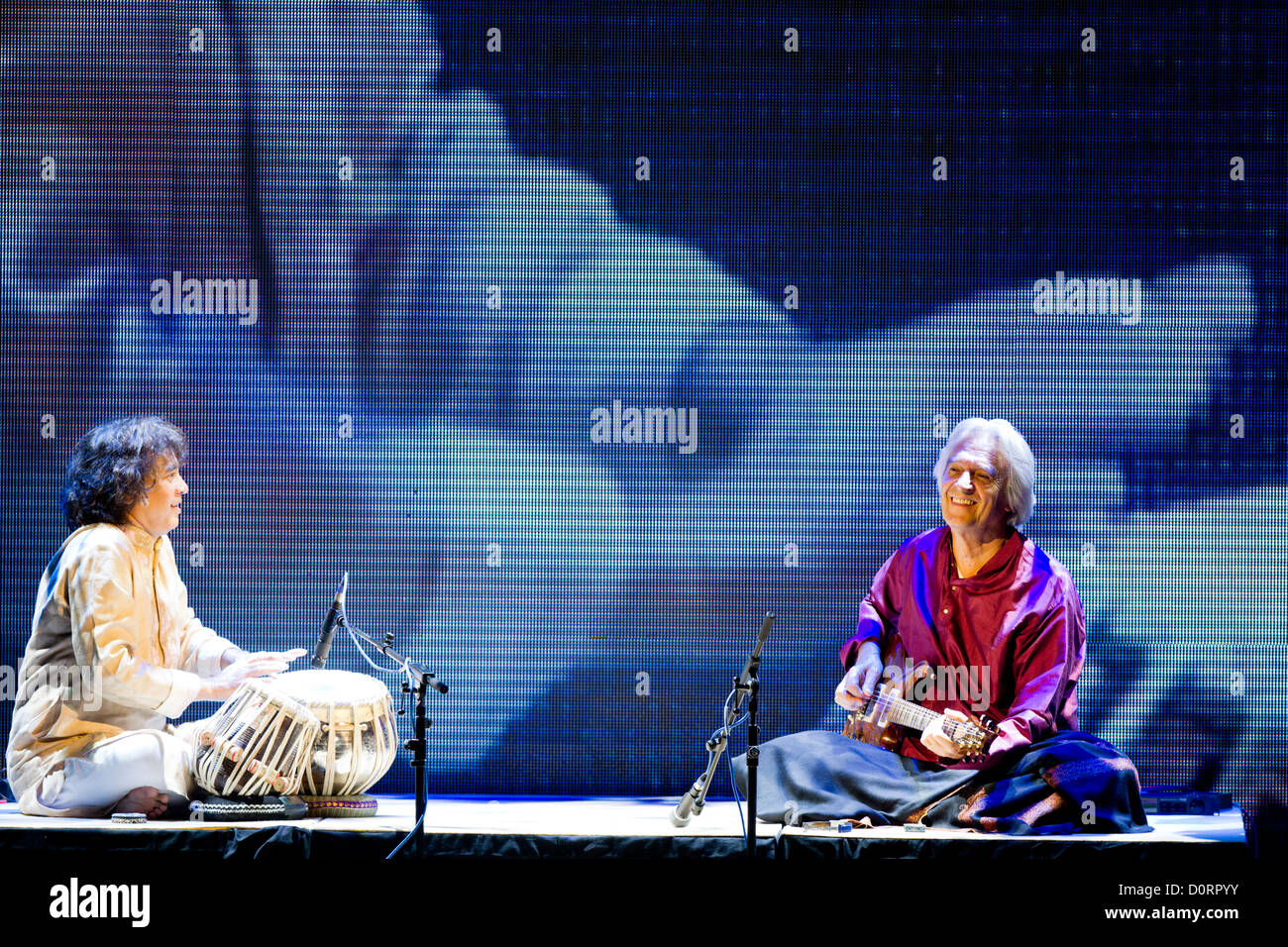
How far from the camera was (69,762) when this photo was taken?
562 centimetres

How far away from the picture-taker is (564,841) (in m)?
5.45

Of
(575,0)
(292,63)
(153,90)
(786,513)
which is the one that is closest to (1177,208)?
(786,513)

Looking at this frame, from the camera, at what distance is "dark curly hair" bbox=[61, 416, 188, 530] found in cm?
586

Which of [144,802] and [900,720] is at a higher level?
[900,720]

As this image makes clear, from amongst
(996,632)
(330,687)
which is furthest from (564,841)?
(996,632)

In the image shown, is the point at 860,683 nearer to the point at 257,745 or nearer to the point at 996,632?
the point at 996,632

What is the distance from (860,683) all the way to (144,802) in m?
2.65

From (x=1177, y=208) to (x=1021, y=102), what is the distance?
824 millimetres

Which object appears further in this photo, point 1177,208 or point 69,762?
point 1177,208

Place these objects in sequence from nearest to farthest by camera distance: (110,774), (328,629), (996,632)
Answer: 1. (110,774)
2. (996,632)
3. (328,629)

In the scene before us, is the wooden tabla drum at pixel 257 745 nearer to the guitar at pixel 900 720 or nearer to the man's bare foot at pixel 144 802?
the man's bare foot at pixel 144 802

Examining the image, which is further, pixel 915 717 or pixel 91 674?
pixel 915 717

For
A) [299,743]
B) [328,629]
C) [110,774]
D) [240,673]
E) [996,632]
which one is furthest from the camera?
[328,629]

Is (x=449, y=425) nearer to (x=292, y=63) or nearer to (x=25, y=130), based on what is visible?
(x=292, y=63)
